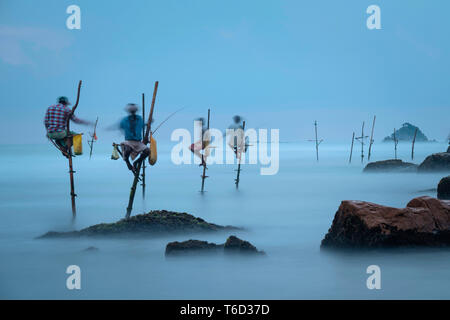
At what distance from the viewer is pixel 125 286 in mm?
9320

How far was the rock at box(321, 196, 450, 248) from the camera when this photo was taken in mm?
9633

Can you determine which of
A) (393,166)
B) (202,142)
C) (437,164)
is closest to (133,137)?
(202,142)

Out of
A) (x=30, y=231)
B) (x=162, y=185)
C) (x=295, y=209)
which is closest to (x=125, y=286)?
(x=30, y=231)

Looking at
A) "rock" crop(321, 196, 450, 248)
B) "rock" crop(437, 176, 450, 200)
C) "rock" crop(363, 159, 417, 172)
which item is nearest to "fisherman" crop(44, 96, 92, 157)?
"rock" crop(321, 196, 450, 248)

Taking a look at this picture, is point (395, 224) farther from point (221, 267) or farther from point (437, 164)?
point (437, 164)

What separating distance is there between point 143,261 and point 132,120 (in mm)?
3095

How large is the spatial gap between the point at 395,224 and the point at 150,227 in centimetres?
452

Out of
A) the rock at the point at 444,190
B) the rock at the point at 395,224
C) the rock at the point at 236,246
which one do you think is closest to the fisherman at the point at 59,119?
the rock at the point at 236,246

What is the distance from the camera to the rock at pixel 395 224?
9.63m

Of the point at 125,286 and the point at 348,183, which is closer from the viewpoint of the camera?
the point at 125,286

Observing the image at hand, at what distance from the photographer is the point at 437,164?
30719 millimetres

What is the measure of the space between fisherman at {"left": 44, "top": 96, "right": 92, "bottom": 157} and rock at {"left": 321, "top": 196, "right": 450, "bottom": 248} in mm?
6173

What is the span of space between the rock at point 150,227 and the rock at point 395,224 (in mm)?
3187
